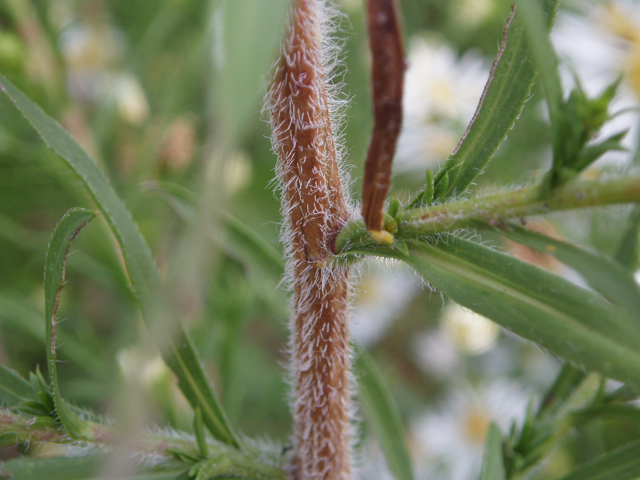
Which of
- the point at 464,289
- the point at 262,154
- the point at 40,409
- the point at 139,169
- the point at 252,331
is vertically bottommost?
the point at 40,409

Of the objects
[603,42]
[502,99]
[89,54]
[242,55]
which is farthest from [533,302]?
[89,54]

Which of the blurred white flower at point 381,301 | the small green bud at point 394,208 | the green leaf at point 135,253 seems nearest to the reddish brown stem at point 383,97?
the small green bud at point 394,208

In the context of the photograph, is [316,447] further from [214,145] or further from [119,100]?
[119,100]

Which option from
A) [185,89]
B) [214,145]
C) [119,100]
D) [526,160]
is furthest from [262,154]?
[214,145]

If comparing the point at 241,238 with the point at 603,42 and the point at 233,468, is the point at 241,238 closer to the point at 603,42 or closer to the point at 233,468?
the point at 233,468

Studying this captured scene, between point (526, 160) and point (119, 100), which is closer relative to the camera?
point (119, 100)

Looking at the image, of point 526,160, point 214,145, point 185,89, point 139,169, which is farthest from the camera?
point 526,160

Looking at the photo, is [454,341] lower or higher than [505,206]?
higher
